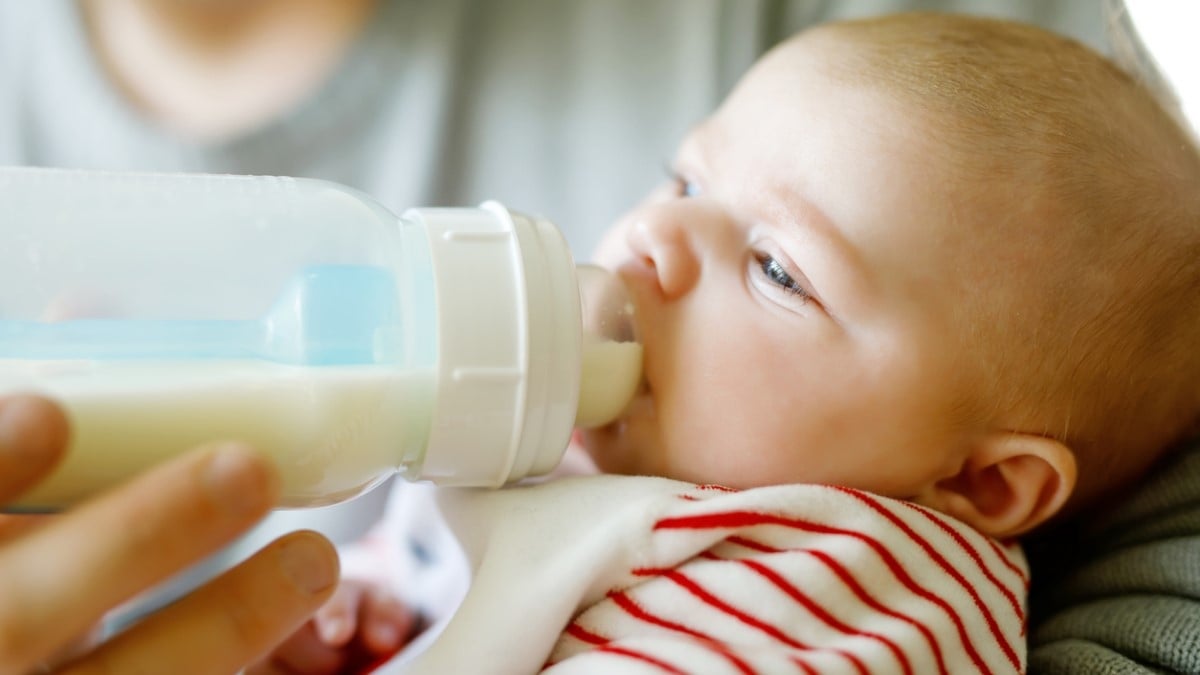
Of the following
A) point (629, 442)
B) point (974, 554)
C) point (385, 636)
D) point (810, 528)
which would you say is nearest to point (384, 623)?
point (385, 636)

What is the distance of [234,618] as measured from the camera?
2.01 ft

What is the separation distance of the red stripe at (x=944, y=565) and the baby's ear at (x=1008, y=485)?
10 centimetres

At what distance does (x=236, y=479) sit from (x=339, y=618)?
480mm

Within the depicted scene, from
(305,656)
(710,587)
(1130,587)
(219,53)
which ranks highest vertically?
(219,53)

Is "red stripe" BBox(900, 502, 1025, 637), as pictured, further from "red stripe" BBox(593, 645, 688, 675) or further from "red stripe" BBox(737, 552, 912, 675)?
"red stripe" BBox(593, 645, 688, 675)

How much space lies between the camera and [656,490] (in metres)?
0.80

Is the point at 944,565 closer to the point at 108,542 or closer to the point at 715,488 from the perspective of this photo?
the point at 715,488

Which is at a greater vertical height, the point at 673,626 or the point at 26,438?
the point at 26,438

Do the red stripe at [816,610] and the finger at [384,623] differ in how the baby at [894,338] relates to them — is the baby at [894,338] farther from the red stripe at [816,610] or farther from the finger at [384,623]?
the finger at [384,623]

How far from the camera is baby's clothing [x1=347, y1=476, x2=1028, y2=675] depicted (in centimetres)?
73

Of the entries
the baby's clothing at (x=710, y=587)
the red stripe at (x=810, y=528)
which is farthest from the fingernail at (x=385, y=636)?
the red stripe at (x=810, y=528)

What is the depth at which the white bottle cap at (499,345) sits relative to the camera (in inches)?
27.2

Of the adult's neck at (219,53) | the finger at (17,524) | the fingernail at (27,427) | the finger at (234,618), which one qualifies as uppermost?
the adult's neck at (219,53)

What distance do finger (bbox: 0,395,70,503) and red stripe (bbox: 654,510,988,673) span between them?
1.35ft
